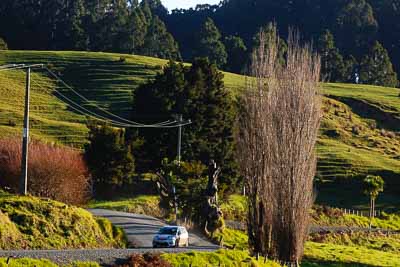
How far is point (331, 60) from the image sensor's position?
15162 centimetres

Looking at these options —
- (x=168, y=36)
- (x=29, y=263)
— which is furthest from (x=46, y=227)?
(x=168, y=36)

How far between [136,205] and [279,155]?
1934cm

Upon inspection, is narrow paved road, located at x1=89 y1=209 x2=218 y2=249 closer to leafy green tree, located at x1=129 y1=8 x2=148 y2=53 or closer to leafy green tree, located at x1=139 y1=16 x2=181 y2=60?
leafy green tree, located at x1=129 y1=8 x2=148 y2=53

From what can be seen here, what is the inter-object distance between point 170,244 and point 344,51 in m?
130

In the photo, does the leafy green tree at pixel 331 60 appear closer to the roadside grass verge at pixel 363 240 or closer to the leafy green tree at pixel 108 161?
the roadside grass verge at pixel 363 240

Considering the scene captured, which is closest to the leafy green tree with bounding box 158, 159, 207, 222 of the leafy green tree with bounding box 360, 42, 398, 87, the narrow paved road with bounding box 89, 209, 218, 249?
the narrow paved road with bounding box 89, 209, 218, 249

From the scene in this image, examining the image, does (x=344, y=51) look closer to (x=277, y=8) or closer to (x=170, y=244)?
(x=277, y=8)

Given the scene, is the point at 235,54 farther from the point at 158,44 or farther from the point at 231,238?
the point at 231,238

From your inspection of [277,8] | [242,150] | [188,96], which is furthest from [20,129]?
[277,8]

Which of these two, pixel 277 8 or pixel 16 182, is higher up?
pixel 277 8

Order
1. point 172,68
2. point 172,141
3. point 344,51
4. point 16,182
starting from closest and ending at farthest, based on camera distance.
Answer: point 16,182 < point 172,141 < point 172,68 < point 344,51

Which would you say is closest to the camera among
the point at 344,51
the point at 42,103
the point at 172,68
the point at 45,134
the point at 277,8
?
the point at 172,68

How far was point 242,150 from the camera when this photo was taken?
44469mm

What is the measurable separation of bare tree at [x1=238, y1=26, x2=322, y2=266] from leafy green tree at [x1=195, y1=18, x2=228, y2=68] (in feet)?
325
